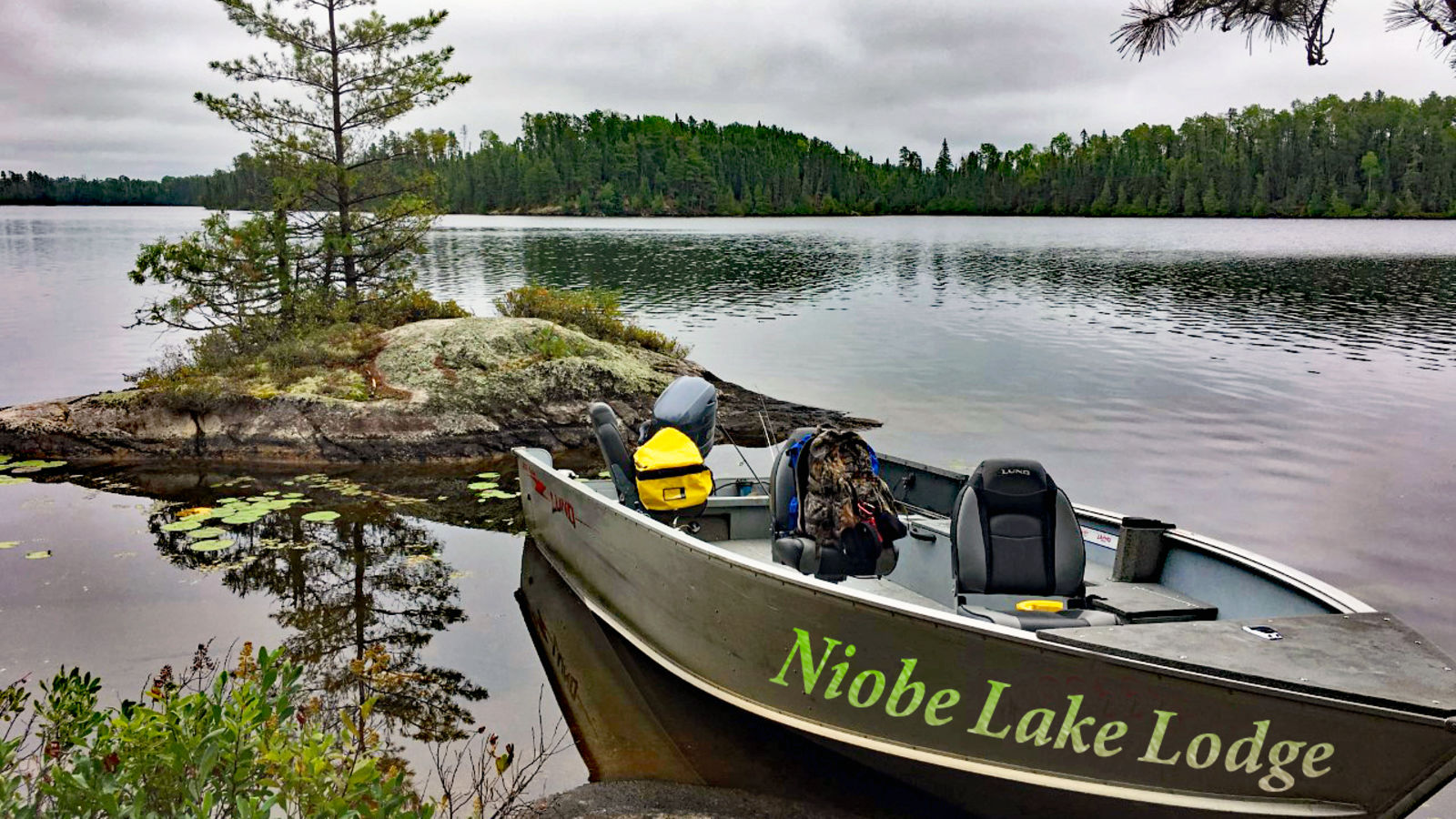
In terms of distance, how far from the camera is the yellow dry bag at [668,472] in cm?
723

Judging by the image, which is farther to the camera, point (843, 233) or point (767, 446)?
point (843, 233)

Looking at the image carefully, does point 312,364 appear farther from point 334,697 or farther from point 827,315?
point 827,315

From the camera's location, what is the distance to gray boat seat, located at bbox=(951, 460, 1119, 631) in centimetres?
592

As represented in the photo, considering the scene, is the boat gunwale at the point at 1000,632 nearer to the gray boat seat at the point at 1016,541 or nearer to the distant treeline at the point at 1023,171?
the gray boat seat at the point at 1016,541

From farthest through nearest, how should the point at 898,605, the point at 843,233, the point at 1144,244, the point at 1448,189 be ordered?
the point at 1448,189, the point at 843,233, the point at 1144,244, the point at 898,605

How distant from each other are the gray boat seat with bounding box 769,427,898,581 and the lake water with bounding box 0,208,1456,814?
1.87 m

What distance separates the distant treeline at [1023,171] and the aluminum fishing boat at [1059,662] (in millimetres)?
113273

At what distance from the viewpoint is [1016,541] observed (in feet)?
19.5

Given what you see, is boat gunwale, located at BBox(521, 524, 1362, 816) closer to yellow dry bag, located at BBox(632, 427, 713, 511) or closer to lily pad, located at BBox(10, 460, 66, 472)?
yellow dry bag, located at BBox(632, 427, 713, 511)

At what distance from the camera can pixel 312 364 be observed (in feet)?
45.8

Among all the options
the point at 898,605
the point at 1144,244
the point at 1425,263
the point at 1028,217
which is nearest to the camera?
the point at 898,605

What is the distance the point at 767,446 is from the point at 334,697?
30.5 ft

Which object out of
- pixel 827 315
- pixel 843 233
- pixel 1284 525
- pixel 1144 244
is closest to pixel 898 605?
pixel 1284 525

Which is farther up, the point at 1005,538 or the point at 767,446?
the point at 1005,538
